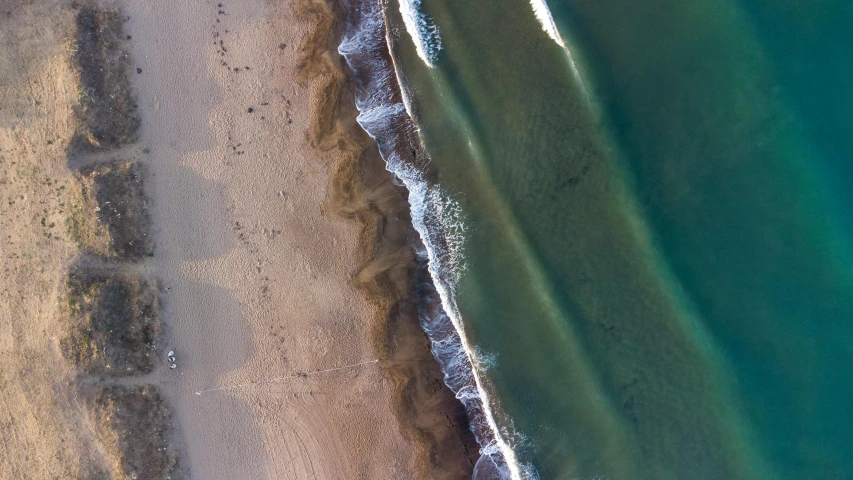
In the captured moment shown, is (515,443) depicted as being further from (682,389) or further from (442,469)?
(682,389)

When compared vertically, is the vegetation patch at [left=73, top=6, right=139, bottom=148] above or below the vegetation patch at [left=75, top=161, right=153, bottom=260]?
above

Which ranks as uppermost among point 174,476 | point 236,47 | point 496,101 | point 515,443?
point 236,47

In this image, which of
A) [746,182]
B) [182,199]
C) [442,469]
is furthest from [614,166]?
[182,199]

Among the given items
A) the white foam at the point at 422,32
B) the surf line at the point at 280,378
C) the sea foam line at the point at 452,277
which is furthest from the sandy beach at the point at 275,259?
the white foam at the point at 422,32

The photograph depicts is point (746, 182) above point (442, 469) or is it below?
above

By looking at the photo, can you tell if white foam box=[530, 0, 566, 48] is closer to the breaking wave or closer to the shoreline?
the breaking wave

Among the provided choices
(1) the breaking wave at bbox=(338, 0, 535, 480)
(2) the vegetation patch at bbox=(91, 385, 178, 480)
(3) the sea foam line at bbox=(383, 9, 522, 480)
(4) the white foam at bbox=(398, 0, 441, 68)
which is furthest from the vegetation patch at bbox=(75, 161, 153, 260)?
(4) the white foam at bbox=(398, 0, 441, 68)

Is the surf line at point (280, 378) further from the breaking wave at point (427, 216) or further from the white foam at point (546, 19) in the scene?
the white foam at point (546, 19)
